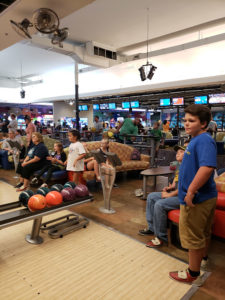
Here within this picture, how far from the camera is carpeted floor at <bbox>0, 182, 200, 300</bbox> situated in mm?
1724

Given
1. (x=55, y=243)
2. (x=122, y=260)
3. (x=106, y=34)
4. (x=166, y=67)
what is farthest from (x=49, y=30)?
(x=166, y=67)

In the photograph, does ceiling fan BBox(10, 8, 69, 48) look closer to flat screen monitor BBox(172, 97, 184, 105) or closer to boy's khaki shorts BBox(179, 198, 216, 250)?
boy's khaki shorts BBox(179, 198, 216, 250)

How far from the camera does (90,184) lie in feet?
15.8

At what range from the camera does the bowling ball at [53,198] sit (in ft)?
7.69

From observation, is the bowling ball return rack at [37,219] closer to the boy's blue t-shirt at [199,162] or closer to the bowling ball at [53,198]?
the bowling ball at [53,198]

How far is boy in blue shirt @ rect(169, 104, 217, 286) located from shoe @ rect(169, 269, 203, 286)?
8.4 inches

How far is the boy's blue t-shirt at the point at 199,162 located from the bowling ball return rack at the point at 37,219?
126 cm

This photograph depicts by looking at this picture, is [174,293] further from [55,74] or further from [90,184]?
[55,74]

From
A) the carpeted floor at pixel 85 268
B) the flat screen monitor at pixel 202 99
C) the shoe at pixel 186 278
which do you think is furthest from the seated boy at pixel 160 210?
the flat screen monitor at pixel 202 99

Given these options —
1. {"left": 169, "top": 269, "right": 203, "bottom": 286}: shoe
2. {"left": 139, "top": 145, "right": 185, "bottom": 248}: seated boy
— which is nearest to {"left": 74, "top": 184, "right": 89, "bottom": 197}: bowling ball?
{"left": 139, "top": 145, "right": 185, "bottom": 248}: seated boy

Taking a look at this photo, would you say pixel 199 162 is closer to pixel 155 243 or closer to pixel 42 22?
pixel 155 243

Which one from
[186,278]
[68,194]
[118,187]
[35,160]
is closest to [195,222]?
[186,278]

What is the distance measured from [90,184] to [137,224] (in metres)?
2.07

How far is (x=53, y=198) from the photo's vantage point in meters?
2.35
